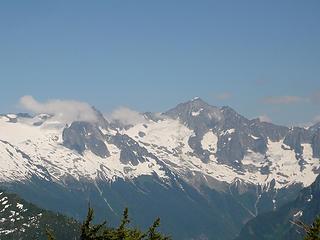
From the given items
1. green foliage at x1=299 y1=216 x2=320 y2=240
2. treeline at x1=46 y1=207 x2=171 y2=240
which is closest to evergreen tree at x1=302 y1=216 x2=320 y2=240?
green foliage at x1=299 y1=216 x2=320 y2=240

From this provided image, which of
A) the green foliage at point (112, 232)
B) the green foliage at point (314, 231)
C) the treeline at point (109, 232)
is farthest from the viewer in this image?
the green foliage at point (112, 232)

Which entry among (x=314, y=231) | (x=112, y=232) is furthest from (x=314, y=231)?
(x=112, y=232)

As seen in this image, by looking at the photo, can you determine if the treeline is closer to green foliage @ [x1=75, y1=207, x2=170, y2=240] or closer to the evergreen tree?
green foliage @ [x1=75, y1=207, x2=170, y2=240]


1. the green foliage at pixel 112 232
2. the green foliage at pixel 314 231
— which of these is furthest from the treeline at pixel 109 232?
the green foliage at pixel 314 231

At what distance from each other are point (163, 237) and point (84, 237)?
7098 mm

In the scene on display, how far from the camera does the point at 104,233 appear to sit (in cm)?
3834

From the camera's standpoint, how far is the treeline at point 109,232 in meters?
37.6

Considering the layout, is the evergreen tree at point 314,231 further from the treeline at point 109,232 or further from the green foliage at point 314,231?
the treeline at point 109,232

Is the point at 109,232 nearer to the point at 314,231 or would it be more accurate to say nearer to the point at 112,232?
the point at 112,232

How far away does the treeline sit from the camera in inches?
1481

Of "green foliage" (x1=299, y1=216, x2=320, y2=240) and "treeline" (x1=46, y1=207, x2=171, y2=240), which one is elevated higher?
"treeline" (x1=46, y1=207, x2=171, y2=240)

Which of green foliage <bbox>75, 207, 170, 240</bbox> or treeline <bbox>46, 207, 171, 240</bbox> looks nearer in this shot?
treeline <bbox>46, 207, 171, 240</bbox>

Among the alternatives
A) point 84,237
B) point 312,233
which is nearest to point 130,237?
point 84,237

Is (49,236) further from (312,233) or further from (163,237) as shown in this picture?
(312,233)
